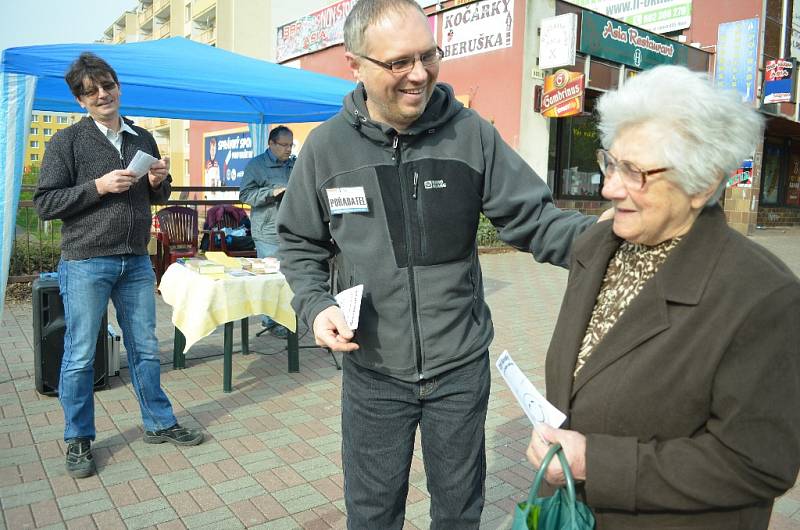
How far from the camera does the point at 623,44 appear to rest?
1388 centimetres

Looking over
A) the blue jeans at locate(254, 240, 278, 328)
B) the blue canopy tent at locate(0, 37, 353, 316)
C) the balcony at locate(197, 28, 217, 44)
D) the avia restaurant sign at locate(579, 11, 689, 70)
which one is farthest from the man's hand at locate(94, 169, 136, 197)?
the balcony at locate(197, 28, 217, 44)

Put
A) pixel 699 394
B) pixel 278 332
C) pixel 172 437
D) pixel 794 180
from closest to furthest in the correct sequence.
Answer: pixel 699 394 < pixel 172 437 < pixel 278 332 < pixel 794 180

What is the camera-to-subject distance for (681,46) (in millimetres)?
15477

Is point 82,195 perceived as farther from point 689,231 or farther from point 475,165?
point 689,231

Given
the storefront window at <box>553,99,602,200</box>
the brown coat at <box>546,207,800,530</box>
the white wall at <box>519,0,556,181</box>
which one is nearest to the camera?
the brown coat at <box>546,207,800,530</box>

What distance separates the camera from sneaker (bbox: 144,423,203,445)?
3.81 metres

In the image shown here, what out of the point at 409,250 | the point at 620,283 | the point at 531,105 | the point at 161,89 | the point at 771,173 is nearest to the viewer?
the point at 620,283

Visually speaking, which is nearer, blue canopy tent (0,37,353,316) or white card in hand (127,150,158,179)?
white card in hand (127,150,158,179)

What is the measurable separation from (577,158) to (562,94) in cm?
286

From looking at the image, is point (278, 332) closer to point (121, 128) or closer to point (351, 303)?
point (121, 128)

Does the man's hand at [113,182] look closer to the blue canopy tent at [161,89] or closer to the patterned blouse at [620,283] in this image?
the blue canopy tent at [161,89]

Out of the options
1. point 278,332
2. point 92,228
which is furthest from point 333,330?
point 278,332

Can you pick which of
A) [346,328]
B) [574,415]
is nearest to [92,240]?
[346,328]

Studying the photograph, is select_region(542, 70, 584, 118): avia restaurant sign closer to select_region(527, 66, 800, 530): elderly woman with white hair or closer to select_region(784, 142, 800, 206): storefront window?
select_region(527, 66, 800, 530): elderly woman with white hair
